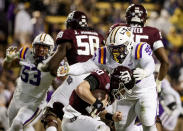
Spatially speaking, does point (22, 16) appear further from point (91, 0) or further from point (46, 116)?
point (46, 116)

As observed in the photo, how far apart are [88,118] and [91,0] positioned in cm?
797

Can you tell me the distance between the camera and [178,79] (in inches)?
440

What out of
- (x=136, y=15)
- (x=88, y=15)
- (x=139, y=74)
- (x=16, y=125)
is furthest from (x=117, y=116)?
(x=88, y=15)

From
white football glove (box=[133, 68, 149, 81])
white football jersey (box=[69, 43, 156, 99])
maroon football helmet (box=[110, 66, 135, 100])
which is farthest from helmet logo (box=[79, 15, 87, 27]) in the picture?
maroon football helmet (box=[110, 66, 135, 100])

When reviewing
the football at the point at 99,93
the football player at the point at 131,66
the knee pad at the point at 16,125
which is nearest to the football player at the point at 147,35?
the football player at the point at 131,66

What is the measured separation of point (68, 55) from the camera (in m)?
6.29

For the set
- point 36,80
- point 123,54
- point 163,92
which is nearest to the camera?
point 123,54

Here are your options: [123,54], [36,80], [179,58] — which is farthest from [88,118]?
[179,58]

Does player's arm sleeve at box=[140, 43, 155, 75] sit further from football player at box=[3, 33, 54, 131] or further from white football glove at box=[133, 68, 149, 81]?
football player at box=[3, 33, 54, 131]

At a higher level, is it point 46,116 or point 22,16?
point 22,16

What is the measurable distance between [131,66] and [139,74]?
0.28 meters

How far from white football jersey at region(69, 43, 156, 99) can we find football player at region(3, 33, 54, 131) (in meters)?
1.18

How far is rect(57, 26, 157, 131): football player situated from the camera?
5.16 metres

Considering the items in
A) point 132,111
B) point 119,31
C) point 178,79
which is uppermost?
point 119,31
